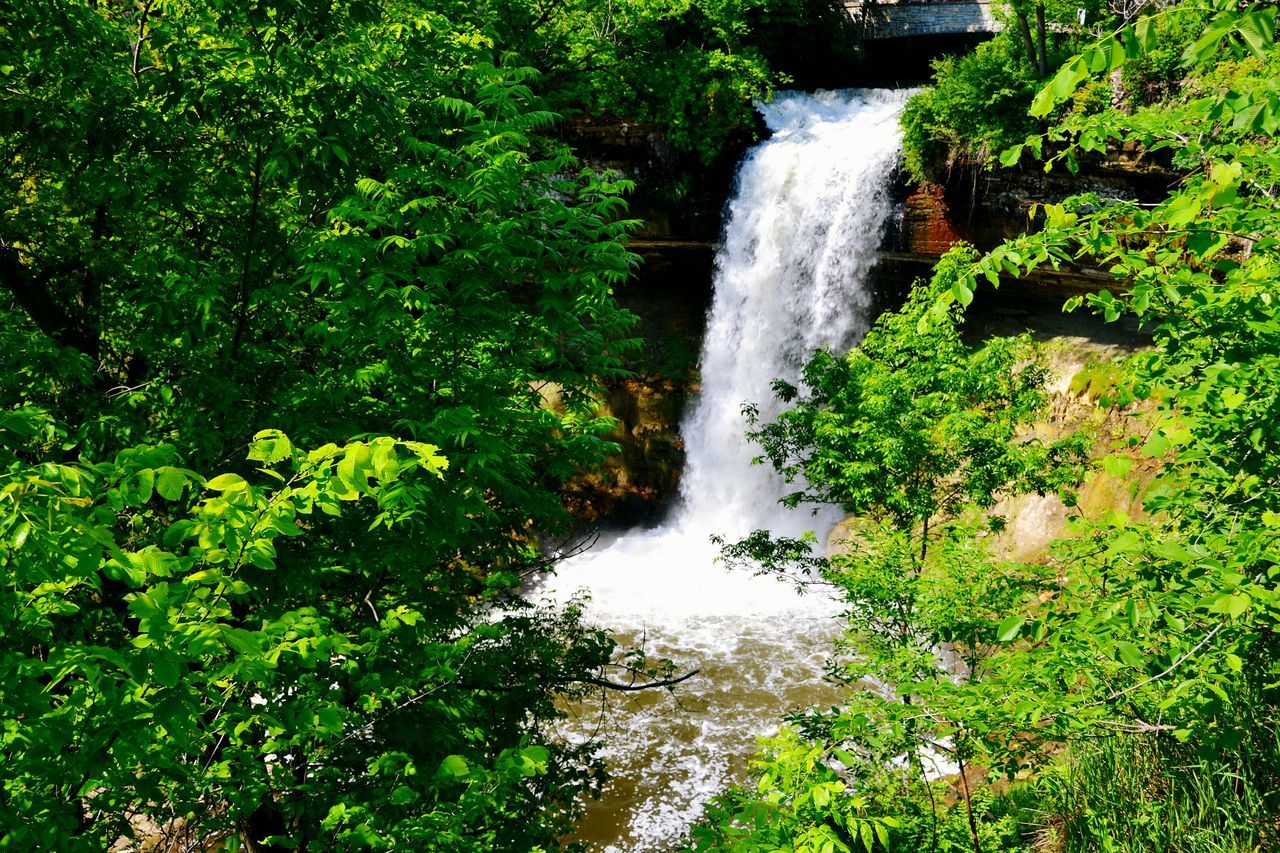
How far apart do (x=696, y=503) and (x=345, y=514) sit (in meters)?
14.3

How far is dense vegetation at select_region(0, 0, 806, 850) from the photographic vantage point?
12.2 ft

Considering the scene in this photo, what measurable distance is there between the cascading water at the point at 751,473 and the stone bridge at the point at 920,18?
18.3ft

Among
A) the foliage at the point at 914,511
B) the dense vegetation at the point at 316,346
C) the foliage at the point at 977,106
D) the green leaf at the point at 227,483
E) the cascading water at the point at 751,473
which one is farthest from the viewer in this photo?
the foliage at the point at 977,106

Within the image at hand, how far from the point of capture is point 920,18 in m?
21.8

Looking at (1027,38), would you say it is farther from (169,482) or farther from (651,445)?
(169,482)

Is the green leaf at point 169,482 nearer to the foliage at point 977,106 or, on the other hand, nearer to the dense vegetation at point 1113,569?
the dense vegetation at point 1113,569

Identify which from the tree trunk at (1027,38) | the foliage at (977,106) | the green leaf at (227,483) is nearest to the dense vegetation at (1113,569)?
the green leaf at (227,483)

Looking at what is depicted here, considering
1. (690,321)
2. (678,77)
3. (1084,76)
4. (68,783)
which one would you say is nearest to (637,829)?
(68,783)

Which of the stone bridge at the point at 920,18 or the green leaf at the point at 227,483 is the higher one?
the stone bridge at the point at 920,18

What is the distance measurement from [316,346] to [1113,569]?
552 cm

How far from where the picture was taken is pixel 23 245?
621 cm

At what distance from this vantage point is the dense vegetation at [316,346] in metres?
3.72

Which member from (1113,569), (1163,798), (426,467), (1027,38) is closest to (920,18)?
(1027,38)

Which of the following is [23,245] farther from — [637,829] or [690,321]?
[690,321]
